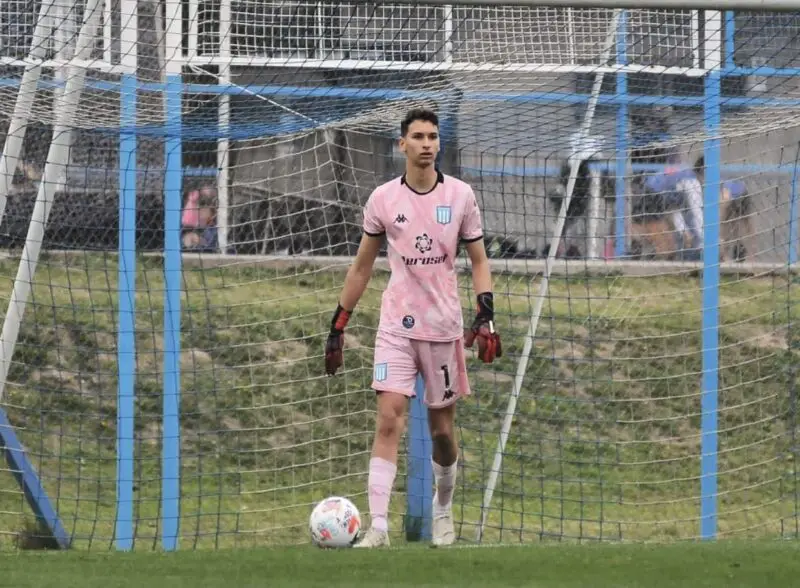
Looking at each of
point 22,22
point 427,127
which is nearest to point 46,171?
point 22,22

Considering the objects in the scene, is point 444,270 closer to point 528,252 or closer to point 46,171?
point 46,171

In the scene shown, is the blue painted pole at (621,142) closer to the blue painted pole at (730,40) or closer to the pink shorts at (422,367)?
the blue painted pole at (730,40)

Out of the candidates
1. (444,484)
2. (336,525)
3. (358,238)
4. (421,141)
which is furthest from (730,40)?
(358,238)

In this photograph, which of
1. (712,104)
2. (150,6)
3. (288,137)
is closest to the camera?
(150,6)

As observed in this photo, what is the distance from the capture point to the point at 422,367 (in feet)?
23.7

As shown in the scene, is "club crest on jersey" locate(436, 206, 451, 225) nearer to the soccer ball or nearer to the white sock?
the white sock

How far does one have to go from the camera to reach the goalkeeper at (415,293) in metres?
7.01

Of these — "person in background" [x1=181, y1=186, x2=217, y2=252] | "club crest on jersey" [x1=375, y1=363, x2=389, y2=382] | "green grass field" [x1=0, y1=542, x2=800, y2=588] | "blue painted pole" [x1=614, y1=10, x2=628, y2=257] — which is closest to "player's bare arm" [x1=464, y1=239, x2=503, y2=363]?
"club crest on jersey" [x1=375, y1=363, x2=389, y2=382]

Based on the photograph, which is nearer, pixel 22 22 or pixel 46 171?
pixel 22 22

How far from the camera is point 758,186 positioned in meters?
11.6

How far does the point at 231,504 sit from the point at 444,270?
15.2 feet

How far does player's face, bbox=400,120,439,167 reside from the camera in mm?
7000

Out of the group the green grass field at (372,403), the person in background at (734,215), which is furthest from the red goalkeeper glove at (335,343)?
the person in background at (734,215)

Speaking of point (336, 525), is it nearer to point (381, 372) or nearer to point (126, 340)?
point (381, 372)
